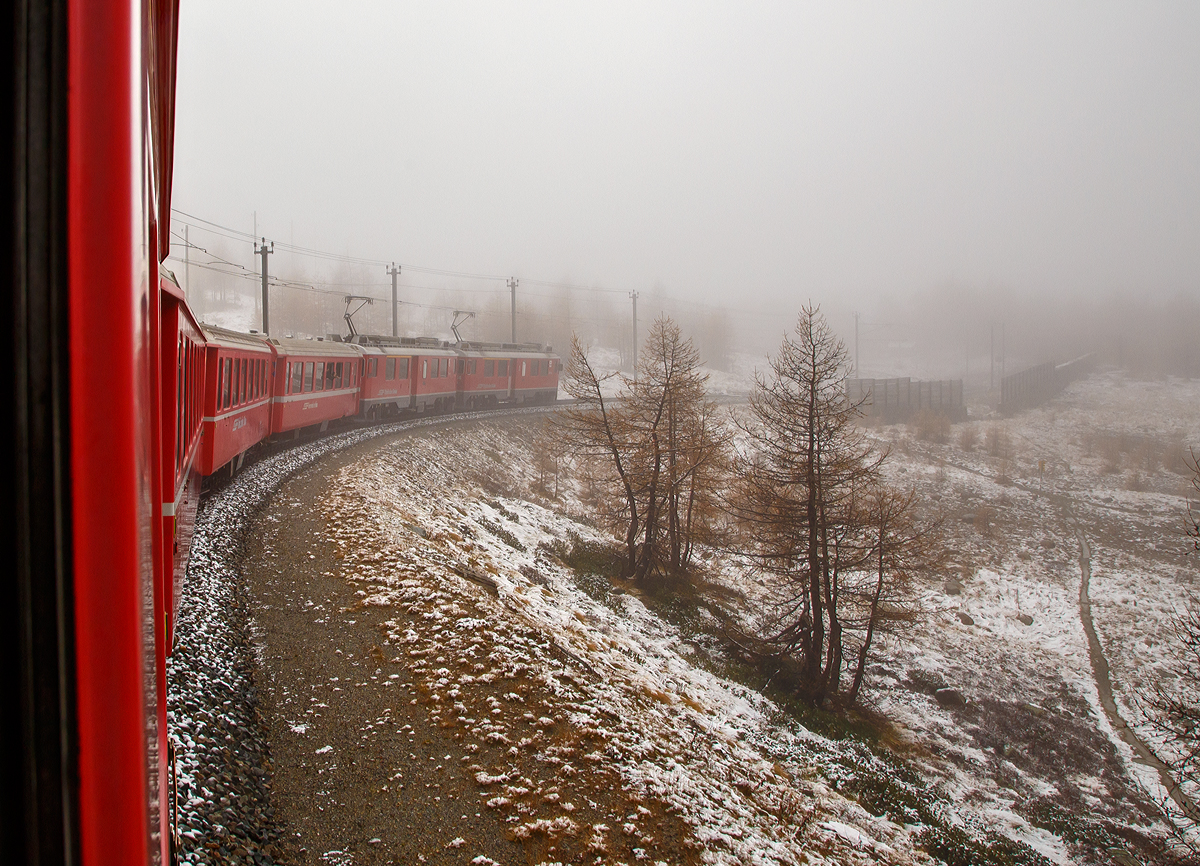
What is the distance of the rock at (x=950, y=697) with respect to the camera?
15.7 metres

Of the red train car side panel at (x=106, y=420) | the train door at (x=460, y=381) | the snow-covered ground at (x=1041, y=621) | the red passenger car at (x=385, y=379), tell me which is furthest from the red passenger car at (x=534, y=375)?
the red train car side panel at (x=106, y=420)

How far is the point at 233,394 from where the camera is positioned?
11906 millimetres

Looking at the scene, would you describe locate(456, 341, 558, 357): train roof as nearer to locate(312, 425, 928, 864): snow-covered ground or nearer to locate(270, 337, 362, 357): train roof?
locate(270, 337, 362, 357): train roof

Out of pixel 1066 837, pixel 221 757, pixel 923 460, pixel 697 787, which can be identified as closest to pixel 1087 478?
pixel 923 460

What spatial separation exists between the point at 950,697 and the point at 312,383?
18500mm

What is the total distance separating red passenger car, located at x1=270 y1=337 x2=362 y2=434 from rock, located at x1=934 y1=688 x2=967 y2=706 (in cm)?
1761

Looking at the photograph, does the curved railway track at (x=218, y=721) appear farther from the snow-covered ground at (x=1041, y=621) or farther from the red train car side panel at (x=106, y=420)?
the snow-covered ground at (x=1041, y=621)

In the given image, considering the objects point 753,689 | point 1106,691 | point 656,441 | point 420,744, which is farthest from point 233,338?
point 1106,691

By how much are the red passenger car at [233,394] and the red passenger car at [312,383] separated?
1.73 feet

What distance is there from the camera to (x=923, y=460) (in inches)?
1649

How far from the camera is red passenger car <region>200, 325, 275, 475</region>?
10391 millimetres

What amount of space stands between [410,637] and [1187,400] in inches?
3331

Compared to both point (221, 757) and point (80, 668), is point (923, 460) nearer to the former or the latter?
point (221, 757)

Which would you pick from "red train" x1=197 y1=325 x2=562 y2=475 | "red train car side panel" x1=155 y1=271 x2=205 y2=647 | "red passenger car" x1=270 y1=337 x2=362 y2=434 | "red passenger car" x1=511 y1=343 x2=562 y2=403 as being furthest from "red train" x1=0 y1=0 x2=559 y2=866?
"red passenger car" x1=511 y1=343 x2=562 y2=403
